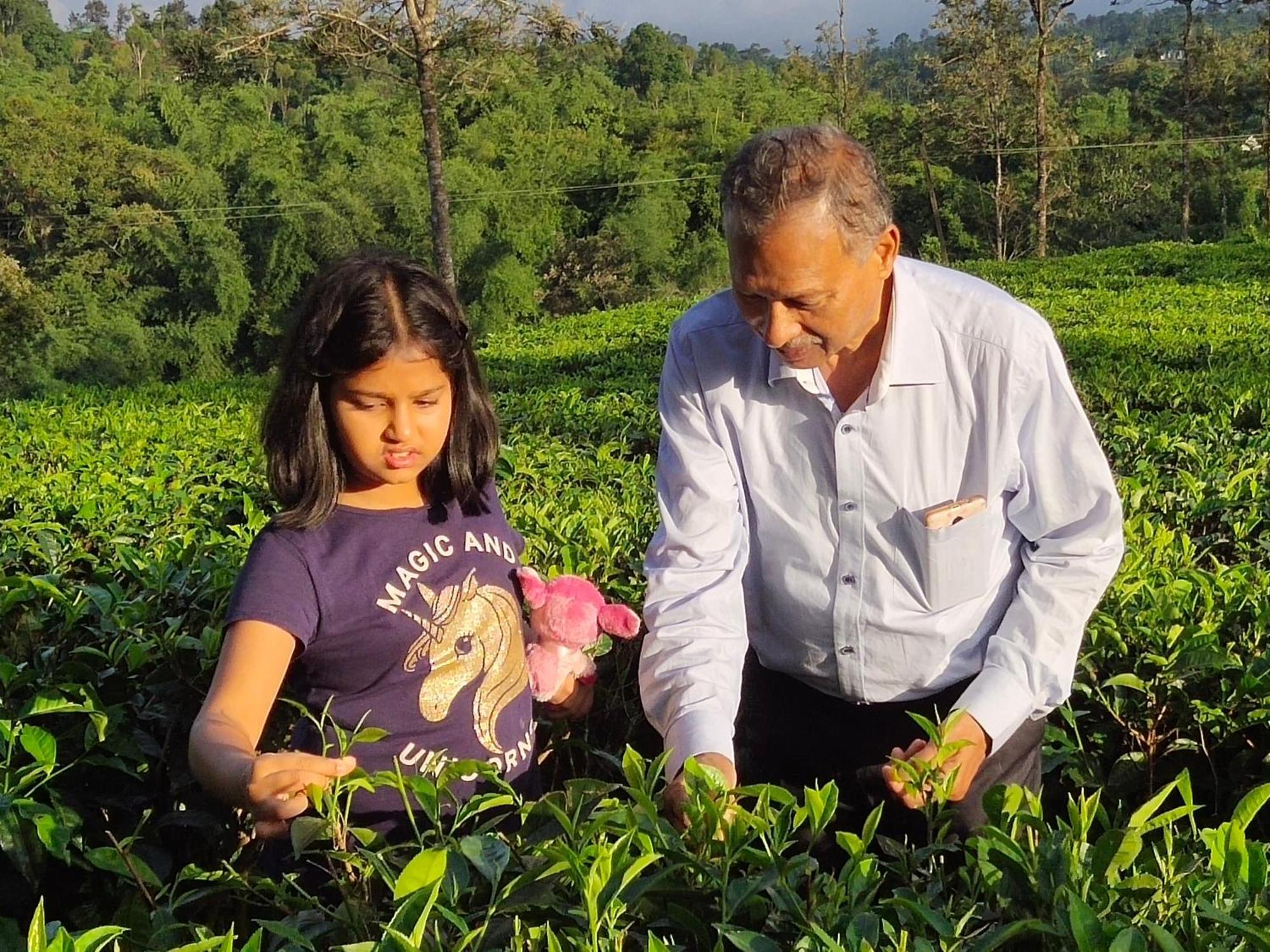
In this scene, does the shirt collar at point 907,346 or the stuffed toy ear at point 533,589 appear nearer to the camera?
the shirt collar at point 907,346

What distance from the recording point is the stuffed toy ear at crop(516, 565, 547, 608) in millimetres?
2160

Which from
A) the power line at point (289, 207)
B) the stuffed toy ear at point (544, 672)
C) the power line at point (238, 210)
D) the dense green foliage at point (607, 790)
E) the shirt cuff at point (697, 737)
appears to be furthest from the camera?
the power line at point (238, 210)

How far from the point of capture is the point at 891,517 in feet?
6.48

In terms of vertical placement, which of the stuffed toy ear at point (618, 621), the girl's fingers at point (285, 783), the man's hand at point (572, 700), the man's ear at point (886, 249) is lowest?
the man's hand at point (572, 700)

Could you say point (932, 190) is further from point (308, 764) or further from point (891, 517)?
point (308, 764)

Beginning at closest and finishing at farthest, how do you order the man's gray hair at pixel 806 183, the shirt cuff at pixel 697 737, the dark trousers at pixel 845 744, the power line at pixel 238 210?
the man's gray hair at pixel 806 183
the shirt cuff at pixel 697 737
the dark trousers at pixel 845 744
the power line at pixel 238 210

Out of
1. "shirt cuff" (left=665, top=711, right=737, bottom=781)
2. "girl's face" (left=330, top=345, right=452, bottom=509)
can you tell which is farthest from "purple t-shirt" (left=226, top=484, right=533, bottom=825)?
"shirt cuff" (left=665, top=711, right=737, bottom=781)

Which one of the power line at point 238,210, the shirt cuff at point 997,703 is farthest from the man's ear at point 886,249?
the power line at point 238,210

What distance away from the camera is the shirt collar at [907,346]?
6.17 ft

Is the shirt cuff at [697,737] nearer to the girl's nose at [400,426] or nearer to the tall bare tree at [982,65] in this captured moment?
the girl's nose at [400,426]

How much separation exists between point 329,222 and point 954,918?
37.2 metres

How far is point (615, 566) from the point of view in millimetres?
2928

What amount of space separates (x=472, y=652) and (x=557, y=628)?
186 mm

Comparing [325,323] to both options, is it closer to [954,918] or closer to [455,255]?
[954,918]
